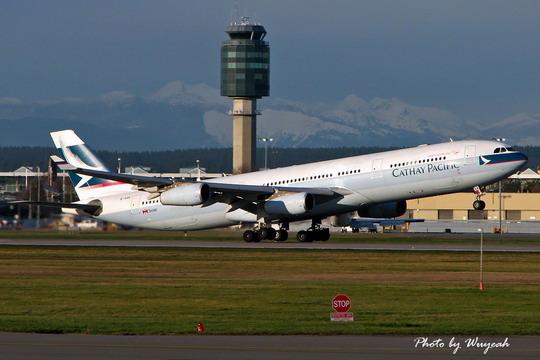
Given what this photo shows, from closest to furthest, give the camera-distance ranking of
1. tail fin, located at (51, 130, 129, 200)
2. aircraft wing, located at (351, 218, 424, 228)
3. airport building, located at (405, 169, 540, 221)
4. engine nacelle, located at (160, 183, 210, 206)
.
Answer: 1. engine nacelle, located at (160, 183, 210, 206)
2. tail fin, located at (51, 130, 129, 200)
3. aircraft wing, located at (351, 218, 424, 228)
4. airport building, located at (405, 169, 540, 221)

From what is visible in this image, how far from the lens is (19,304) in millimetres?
34156

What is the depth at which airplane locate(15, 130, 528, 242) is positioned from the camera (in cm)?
6619

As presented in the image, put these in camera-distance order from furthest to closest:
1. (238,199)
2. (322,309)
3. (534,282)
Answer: (238,199) → (534,282) → (322,309)

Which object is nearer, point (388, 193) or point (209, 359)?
point (209, 359)

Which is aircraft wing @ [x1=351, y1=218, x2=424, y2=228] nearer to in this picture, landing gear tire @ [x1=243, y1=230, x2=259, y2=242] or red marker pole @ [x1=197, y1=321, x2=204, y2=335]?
landing gear tire @ [x1=243, y1=230, x2=259, y2=242]

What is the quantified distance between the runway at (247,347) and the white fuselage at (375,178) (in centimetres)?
4011

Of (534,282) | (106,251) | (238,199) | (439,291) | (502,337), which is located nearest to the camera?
(502,337)

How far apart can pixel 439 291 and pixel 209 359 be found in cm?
1700

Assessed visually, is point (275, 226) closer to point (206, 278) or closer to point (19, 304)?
point (206, 278)

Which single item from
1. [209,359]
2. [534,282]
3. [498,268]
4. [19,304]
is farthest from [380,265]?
[209,359]

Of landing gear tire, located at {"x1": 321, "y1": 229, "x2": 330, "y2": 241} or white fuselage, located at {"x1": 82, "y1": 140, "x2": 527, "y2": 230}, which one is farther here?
landing gear tire, located at {"x1": 321, "y1": 229, "x2": 330, "y2": 241}

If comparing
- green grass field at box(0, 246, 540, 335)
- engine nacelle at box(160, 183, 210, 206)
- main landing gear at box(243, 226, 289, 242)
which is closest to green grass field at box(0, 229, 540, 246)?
main landing gear at box(243, 226, 289, 242)

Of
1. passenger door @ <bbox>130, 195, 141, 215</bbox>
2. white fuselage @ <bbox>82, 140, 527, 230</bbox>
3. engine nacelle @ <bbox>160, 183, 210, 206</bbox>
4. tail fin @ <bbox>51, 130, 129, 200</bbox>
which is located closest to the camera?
white fuselage @ <bbox>82, 140, 527, 230</bbox>

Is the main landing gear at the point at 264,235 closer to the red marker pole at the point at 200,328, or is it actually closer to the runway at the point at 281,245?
the runway at the point at 281,245
